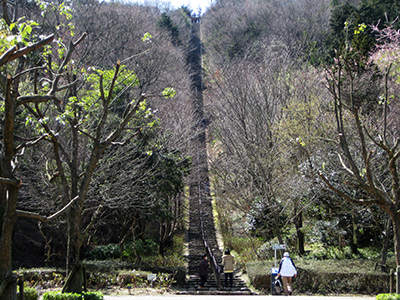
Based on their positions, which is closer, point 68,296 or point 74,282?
point 68,296

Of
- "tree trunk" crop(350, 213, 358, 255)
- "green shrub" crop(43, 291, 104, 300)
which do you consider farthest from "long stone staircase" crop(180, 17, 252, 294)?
"green shrub" crop(43, 291, 104, 300)

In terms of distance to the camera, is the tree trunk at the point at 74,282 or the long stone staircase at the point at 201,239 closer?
the tree trunk at the point at 74,282

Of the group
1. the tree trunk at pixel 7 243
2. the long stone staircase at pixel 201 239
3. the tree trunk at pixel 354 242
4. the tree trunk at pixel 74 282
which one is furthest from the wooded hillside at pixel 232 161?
the tree trunk at pixel 7 243

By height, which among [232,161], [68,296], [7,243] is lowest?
[68,296]

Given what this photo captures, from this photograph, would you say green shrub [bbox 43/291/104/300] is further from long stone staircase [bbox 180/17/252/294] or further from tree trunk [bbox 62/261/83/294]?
long stone staircase [bbox 180/17/252/294]

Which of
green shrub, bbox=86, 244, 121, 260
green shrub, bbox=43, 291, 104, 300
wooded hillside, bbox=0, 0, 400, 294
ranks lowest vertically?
green shrub, bbox=43, 291, 104, 300

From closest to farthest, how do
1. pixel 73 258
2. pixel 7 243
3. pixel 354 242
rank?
pixel 7 243 < pixel 73 258 < pixel 354 242

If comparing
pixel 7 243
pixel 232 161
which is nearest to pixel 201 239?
pixel 232 161

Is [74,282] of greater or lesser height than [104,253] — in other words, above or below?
below

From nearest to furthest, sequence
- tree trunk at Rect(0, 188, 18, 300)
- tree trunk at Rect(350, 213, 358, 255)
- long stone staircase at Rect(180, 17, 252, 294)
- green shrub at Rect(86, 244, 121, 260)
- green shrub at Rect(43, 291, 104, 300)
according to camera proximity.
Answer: tree trunk at Rect(0, 188, 18, 300)
green shrub at Rect(43, 291, 104, 300)
long stone staircase at Rect(180, 17, 252, 294)
tree trunk at Rect(350, 213, 358, 255)
green shrub at Rect(86, 244, 121, 260)

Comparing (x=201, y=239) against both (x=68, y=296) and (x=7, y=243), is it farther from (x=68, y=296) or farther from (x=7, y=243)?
(x=7, y=243)

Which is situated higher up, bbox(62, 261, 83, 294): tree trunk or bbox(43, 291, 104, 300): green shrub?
bbox(62, 261, 83, 294): tree trunk

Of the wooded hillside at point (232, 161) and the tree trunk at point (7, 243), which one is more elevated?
the wooded hillside at point (232, 161)

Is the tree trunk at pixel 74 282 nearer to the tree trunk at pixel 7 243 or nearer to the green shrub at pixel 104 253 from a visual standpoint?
the tree trunk at pixel 7 243
